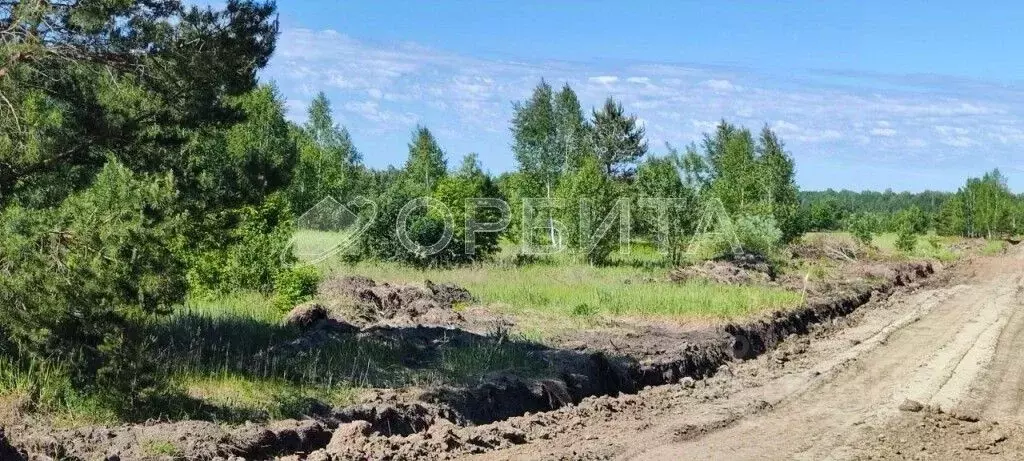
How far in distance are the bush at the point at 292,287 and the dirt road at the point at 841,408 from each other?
7.88m

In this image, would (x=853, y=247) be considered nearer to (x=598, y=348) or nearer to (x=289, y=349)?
(x=598, y=348)

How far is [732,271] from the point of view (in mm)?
32781

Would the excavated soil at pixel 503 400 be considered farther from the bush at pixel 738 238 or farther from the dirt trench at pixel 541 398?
the bush at pixel 738 238

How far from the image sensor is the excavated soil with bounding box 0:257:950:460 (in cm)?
884

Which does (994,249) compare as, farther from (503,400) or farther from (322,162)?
(503,400)

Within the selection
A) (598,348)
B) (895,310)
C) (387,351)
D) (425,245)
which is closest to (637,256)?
(425,245)

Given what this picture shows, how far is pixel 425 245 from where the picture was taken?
34344 mm

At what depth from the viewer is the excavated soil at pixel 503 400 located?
29.0 feet

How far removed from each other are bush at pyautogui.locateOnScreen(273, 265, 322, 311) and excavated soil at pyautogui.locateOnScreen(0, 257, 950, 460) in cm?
71

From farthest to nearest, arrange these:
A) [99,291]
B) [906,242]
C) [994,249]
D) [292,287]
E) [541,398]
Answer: [994,249]
[906,242]
[292,287]
[541,398]
[99,291]

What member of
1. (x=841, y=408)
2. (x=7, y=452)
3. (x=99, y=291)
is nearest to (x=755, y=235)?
(x=841, y=408)

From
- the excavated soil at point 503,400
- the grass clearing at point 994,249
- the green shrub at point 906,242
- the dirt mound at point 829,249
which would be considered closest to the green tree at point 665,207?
the dirt mound at point 829,249

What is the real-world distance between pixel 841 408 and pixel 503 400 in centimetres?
416

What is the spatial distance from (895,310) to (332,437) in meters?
19.3
